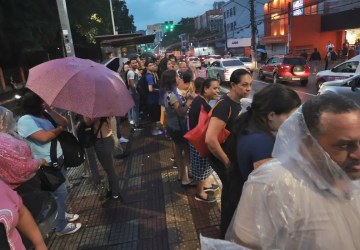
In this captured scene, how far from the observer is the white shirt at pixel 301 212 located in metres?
1.18

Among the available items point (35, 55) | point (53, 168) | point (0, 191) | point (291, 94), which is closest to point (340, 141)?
point (291, 94)

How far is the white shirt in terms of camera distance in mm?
1182

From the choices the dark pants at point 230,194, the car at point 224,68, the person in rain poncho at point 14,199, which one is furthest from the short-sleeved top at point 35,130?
the car at point 224,68

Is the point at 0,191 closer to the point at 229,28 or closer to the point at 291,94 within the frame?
the point at 291,94

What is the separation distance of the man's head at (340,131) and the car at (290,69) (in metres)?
16.6

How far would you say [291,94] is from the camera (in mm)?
2068

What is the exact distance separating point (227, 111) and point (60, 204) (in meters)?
2.04

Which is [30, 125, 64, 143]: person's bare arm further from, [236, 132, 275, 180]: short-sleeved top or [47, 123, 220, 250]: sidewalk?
[236, 132, 275, 180]: short-sleeved top

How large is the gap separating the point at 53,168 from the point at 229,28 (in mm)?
75615

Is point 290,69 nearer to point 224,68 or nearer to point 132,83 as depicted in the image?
point 224,68

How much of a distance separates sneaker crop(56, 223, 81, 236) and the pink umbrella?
1449 mm

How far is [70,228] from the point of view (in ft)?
12.5

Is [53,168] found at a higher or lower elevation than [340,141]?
lower

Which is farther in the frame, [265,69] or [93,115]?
[265,69]
